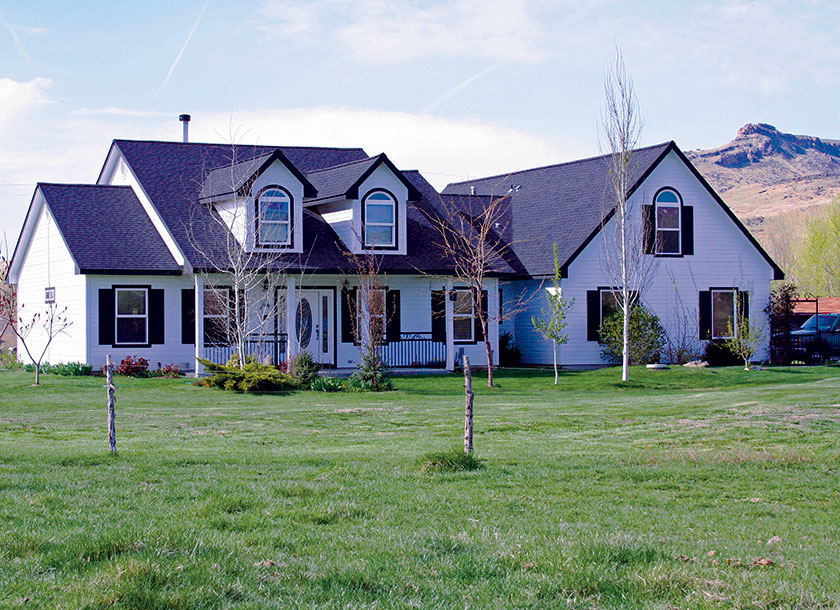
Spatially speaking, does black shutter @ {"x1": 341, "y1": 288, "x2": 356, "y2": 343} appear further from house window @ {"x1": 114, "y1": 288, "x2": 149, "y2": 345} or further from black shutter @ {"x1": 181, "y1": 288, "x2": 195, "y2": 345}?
house window @ {"x1": 114, "y1": 288, "x2": 149, "y2": 345}

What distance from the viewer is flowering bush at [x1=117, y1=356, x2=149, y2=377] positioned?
86.2 feet

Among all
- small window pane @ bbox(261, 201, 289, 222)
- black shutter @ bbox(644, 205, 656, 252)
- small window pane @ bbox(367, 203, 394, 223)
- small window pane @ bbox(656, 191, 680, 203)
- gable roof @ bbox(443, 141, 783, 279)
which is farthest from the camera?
small window pane @ bbox(656, 191, 680, 203)

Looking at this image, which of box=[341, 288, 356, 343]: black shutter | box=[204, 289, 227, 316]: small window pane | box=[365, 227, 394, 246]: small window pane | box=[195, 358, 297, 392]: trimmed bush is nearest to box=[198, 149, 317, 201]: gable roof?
box=[365, 227, 394, 246]: small window pane

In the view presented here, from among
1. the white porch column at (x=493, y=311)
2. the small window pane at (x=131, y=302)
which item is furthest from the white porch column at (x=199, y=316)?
the white porch column at (x=493, y=311)

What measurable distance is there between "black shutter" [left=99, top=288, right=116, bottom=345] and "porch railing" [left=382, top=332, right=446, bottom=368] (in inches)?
305

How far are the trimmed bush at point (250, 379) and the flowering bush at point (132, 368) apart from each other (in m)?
3.06

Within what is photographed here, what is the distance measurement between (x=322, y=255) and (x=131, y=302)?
5.50 metres

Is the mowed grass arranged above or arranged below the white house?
below

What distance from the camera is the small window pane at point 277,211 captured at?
90.1 ft

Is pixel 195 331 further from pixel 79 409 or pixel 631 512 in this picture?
pixel 631 512

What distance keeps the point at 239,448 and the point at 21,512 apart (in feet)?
18.7

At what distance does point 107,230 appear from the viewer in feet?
92.7

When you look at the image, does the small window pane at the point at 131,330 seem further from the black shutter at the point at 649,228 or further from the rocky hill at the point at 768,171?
the rocky hill at the point at 768,171

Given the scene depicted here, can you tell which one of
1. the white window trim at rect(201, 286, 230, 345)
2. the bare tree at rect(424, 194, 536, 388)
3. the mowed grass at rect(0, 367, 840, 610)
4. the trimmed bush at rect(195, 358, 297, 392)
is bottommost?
the mowed grass at rect(0, 367, 840, 610)
